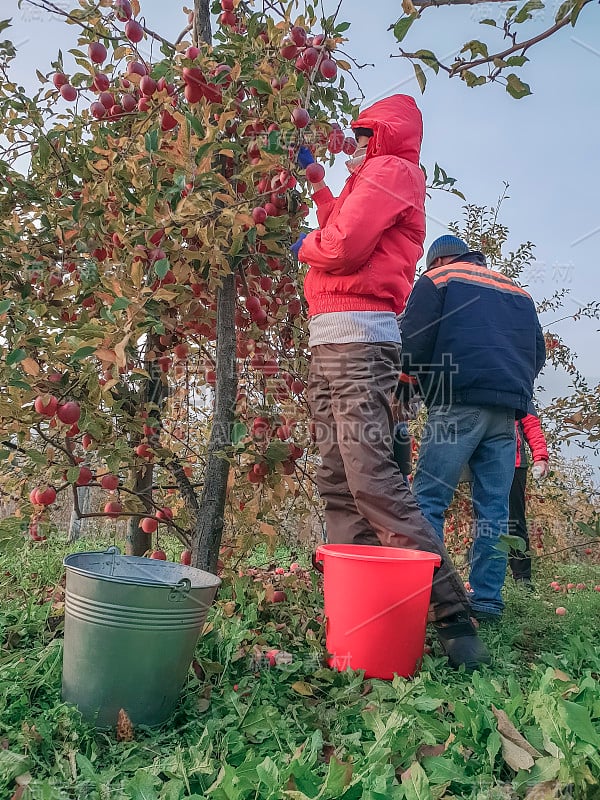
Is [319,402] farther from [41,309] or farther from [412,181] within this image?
[41,309]

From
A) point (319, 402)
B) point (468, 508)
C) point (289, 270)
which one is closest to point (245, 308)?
point (289, 270)

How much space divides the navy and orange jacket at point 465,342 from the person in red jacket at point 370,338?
447mm

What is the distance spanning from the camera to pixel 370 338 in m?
1.99

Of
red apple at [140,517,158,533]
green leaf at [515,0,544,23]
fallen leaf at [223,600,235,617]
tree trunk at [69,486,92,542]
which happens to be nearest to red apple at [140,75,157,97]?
green leaf at [515,0,544,23]

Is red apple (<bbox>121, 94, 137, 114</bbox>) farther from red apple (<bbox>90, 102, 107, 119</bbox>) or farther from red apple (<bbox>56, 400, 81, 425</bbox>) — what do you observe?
red apple (<bbox>56, 400, 81, 425</bbox>)

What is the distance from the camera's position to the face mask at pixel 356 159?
2152 millimetres

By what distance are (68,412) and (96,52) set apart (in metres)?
1.43

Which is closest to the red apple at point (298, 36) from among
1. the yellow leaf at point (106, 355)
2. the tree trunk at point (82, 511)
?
the yellow leaf at point (106, 355)

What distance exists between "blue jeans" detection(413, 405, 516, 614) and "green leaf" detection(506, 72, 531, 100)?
4.95ft

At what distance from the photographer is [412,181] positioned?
6.62 ft

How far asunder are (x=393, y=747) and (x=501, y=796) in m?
0.27

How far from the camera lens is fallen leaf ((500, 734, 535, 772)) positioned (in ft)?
3.57

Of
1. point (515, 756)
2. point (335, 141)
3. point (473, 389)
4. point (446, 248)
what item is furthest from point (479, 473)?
point (515, 756)

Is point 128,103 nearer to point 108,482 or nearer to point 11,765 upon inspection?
point 108,482
